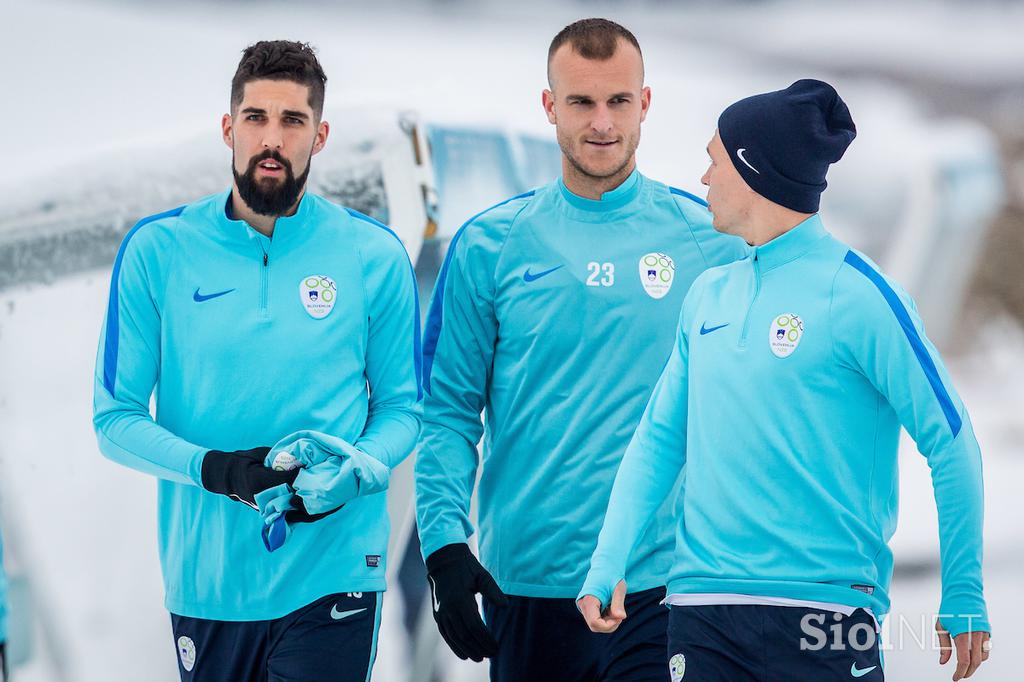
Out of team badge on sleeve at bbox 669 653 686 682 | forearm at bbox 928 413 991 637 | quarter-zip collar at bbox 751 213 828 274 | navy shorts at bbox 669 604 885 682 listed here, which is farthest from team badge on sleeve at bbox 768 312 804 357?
team badge on sleeve at bbox 669 653 686 682

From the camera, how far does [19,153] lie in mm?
3164

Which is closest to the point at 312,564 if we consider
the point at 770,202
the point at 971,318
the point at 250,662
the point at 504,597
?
the point at 250,662

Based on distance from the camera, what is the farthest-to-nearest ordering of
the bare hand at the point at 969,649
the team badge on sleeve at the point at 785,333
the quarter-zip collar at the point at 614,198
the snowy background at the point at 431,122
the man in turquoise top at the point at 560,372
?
the snowy background at the point at 431,122 → the quarter-zip collar at the point at 614,198 → the man in turquoise top at the point at 560,372 → the team badge on sleeve at the point at 785,333 → the bare hand at the point at 969,649

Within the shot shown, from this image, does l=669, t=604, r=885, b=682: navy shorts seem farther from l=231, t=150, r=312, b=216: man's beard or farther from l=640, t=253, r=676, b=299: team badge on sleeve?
l=231, t=150, r=312, b=216: man's beard

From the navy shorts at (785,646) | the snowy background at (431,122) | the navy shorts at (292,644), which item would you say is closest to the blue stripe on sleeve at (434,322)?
the navy shorts at (292,644)

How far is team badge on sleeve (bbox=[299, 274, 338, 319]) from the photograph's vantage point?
84.8 inches

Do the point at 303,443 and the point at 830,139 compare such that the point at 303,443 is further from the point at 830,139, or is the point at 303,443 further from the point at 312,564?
the point at 830,139

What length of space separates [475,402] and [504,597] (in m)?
0.40

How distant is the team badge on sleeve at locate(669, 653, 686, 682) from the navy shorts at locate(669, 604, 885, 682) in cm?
3

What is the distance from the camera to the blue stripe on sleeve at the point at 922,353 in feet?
5.57

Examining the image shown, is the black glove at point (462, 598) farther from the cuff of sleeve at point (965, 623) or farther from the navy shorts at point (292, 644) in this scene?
the cuff of sleeve at point (965, 623)

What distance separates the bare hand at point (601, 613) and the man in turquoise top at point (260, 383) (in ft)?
1.41

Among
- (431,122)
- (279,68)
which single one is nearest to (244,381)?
(279,68)

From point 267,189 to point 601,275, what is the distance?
652 millimetres
